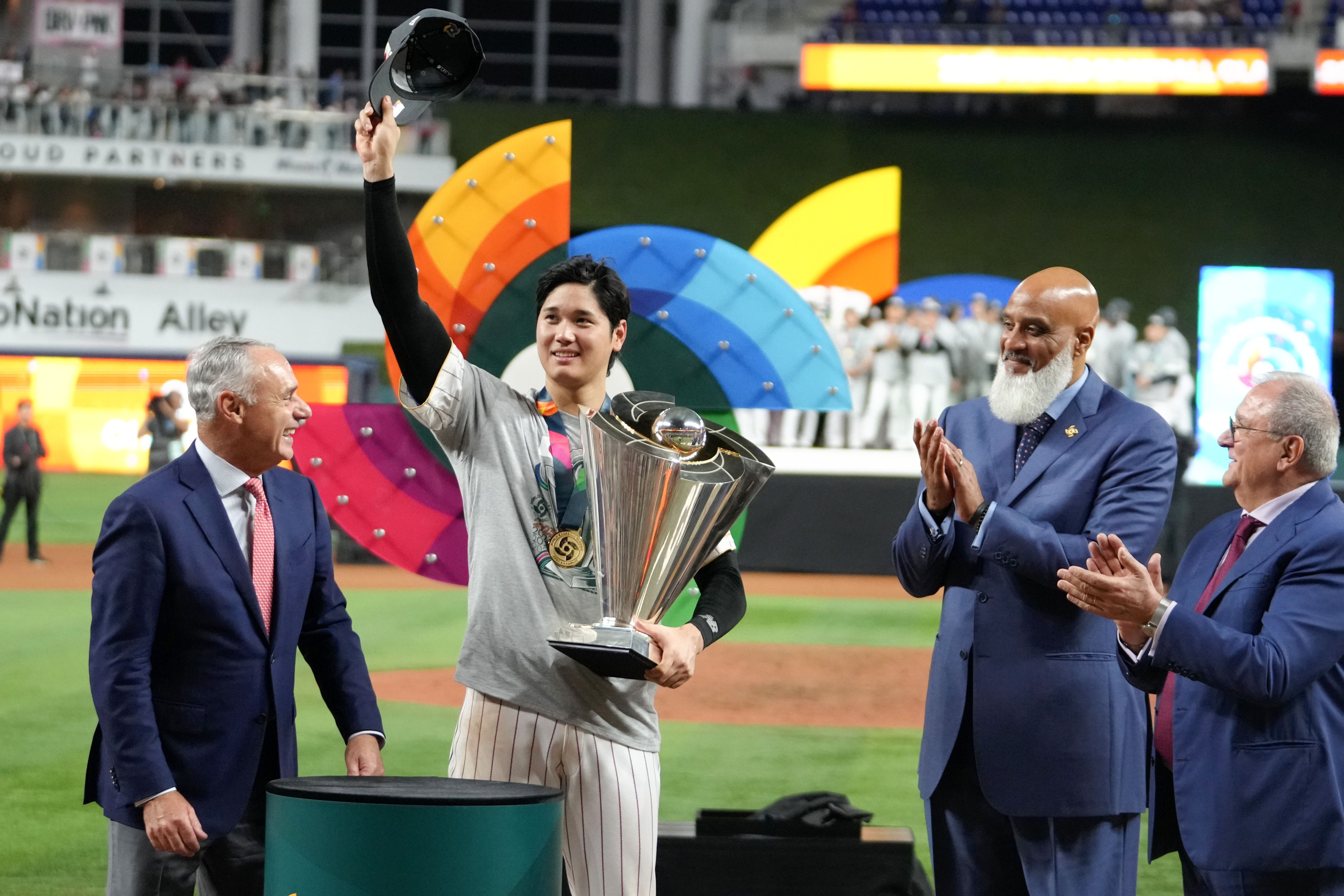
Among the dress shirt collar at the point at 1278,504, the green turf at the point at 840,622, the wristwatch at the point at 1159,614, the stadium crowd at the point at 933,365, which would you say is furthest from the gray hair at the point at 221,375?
the stadium crowd at the point at 933,365

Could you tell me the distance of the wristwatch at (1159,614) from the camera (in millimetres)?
2697

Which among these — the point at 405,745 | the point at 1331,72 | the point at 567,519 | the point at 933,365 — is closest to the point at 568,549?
the point at 567,519

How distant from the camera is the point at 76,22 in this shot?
81.3ft

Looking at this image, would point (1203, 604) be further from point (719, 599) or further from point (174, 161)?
point (174, 161)

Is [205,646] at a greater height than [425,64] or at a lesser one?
lesser

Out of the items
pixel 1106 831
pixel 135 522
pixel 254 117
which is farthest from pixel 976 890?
pixel 254 117

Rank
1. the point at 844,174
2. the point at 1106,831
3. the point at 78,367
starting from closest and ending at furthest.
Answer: the point at 1106,831, the point at 78,367, the point at 844,174

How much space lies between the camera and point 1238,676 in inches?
105

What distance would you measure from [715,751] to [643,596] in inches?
214

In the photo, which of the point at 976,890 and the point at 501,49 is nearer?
the point at 976,890

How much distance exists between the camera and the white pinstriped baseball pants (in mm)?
2662

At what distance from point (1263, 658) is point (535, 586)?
4.51 feet

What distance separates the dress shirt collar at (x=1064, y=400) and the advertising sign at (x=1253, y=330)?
17.7 metres

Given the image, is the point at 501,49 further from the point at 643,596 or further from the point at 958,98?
the point at 643,596
